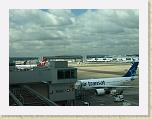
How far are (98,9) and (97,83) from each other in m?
1.54

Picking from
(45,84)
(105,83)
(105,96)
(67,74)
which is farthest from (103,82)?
(45,84)

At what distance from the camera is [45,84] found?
5.98 metres

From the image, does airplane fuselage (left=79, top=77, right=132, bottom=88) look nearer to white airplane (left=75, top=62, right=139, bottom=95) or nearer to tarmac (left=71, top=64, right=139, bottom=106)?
white airplane (left=75, top=62, right=139, bottom=95)

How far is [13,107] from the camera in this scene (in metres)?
4.87

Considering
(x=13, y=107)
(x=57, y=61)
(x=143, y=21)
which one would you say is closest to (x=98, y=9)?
(x=143, y=21)

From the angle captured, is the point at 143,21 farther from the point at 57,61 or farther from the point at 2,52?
the point at 2,52

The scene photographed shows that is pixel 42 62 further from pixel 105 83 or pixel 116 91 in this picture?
pixel 116 91

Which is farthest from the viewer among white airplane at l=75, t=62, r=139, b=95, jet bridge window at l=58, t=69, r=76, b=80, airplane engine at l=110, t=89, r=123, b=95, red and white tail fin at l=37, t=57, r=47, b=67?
airplane engine at l=110, t=89, r=123, b=95

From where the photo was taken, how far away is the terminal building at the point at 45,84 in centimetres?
520

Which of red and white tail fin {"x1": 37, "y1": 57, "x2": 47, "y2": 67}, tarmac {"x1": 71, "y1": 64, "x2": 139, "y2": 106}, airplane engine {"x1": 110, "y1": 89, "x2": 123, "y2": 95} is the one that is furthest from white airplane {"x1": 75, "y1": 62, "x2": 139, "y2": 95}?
red and white tail fin {"x1": 37, "y1": 57, "x2": 47, "y2": 67}

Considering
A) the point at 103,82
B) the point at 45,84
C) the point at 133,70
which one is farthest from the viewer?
the point at 45,84

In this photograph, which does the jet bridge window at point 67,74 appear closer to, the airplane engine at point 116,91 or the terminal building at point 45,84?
the terminal building at point 45,84

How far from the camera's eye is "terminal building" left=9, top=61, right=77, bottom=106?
520cm

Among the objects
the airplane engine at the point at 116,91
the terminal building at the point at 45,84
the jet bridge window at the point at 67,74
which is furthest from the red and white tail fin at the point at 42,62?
the airplane engine at the point at 116,91
